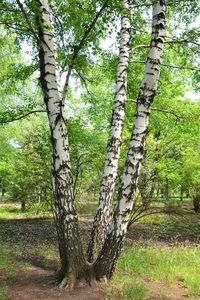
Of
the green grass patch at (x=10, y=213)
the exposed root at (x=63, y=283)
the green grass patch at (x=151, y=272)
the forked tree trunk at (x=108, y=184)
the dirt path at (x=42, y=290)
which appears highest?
the forked tree trunk at (x=108, y=184)

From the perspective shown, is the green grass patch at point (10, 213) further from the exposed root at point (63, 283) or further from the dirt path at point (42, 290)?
the exposed root at point (63, 283)

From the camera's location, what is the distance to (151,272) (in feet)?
11.2

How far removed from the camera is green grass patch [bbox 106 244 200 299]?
9.14 feet

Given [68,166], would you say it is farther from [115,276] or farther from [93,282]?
[115,276]

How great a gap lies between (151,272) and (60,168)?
201cm

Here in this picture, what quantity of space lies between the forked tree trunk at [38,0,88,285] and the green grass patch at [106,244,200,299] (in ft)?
1.81

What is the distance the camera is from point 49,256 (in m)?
4.50

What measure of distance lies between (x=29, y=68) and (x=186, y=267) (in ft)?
18.9

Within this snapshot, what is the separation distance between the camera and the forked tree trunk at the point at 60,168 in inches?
116

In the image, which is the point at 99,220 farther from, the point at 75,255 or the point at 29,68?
the point at 29,68


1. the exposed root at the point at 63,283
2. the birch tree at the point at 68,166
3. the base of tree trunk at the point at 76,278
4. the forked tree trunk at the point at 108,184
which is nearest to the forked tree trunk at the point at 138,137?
the birch tree at the point at 68,166

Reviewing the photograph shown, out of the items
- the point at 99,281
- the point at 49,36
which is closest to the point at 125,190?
the point at 99,281

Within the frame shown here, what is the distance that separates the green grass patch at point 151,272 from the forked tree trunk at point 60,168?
55cm

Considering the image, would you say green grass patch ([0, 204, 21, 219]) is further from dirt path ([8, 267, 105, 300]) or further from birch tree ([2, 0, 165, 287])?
birch tree ([2, 0, 165, 287])
